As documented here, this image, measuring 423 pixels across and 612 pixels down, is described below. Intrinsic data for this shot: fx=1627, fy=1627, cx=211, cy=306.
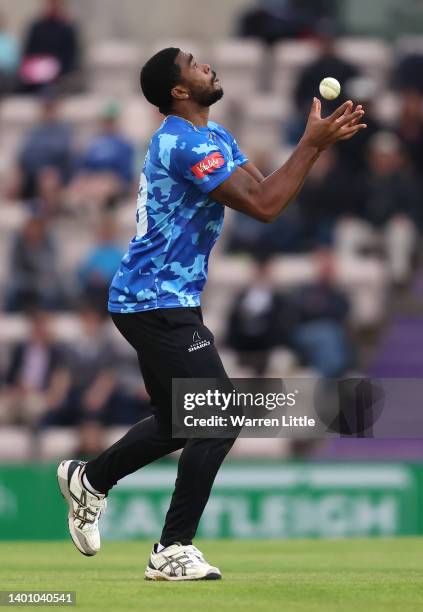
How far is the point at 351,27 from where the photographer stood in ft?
61.5

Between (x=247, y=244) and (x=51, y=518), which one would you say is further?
(x=247, y=244)

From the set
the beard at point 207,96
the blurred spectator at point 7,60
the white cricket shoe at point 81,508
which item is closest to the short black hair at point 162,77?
the beard at point 207,96

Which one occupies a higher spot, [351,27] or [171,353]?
[351,27]

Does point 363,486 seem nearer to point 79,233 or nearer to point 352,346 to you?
point 352,346

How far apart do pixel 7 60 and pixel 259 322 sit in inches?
221

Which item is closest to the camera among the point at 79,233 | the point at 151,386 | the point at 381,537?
the point at 151,386

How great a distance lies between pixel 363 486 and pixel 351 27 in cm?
776

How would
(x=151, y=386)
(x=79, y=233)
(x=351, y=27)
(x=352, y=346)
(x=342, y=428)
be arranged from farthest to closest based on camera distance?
(x=351, y=27) < (x=79, y=233) < (x=352, y=346) < (x=151, y=386) < (x=342, y=428)

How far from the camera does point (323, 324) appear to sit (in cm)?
1409

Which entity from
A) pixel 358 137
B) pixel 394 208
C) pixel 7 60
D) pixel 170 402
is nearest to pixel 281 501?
pixel 394 208

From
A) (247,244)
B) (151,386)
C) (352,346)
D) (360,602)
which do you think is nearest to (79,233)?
(247,244)

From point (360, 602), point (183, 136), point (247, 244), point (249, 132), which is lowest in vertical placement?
point (360, 602)

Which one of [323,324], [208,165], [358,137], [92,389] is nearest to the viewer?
[208,165]

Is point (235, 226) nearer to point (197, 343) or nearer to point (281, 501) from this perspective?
point (281, 501)
